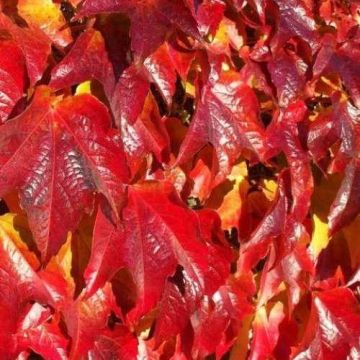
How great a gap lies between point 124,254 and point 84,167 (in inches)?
6.3

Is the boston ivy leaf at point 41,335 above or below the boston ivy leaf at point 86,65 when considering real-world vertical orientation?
below

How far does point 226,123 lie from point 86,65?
0.25 metres

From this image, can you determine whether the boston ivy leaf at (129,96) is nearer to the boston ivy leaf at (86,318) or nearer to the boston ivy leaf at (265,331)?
the boston ivy leaf at (86,318)

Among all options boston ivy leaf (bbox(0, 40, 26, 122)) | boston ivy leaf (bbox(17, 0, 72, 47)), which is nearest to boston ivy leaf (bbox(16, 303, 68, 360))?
boston ivy leaf (bbox(0, 40, 26, 122))

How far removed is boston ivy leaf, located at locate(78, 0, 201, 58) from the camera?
93cm

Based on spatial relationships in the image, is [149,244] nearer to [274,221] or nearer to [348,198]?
[274,221]

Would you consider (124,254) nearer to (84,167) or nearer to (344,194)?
(84,167)

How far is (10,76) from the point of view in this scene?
983mm

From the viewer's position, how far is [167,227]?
1038 millimetres

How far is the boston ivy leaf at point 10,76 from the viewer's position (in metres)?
0.98

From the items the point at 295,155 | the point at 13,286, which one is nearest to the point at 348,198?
the point at 295,155

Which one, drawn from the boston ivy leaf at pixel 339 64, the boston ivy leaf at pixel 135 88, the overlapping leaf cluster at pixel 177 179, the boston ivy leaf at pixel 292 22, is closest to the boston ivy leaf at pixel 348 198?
the overlapping leaf cluster at pixel 177 179

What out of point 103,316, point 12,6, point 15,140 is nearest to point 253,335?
point 103,316

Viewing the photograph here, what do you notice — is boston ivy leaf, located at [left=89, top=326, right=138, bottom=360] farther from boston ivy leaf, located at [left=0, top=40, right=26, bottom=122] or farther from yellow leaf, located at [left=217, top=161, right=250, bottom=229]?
boston ivy leaf, located at [left=0, top=40, right=26, bottom=122]
